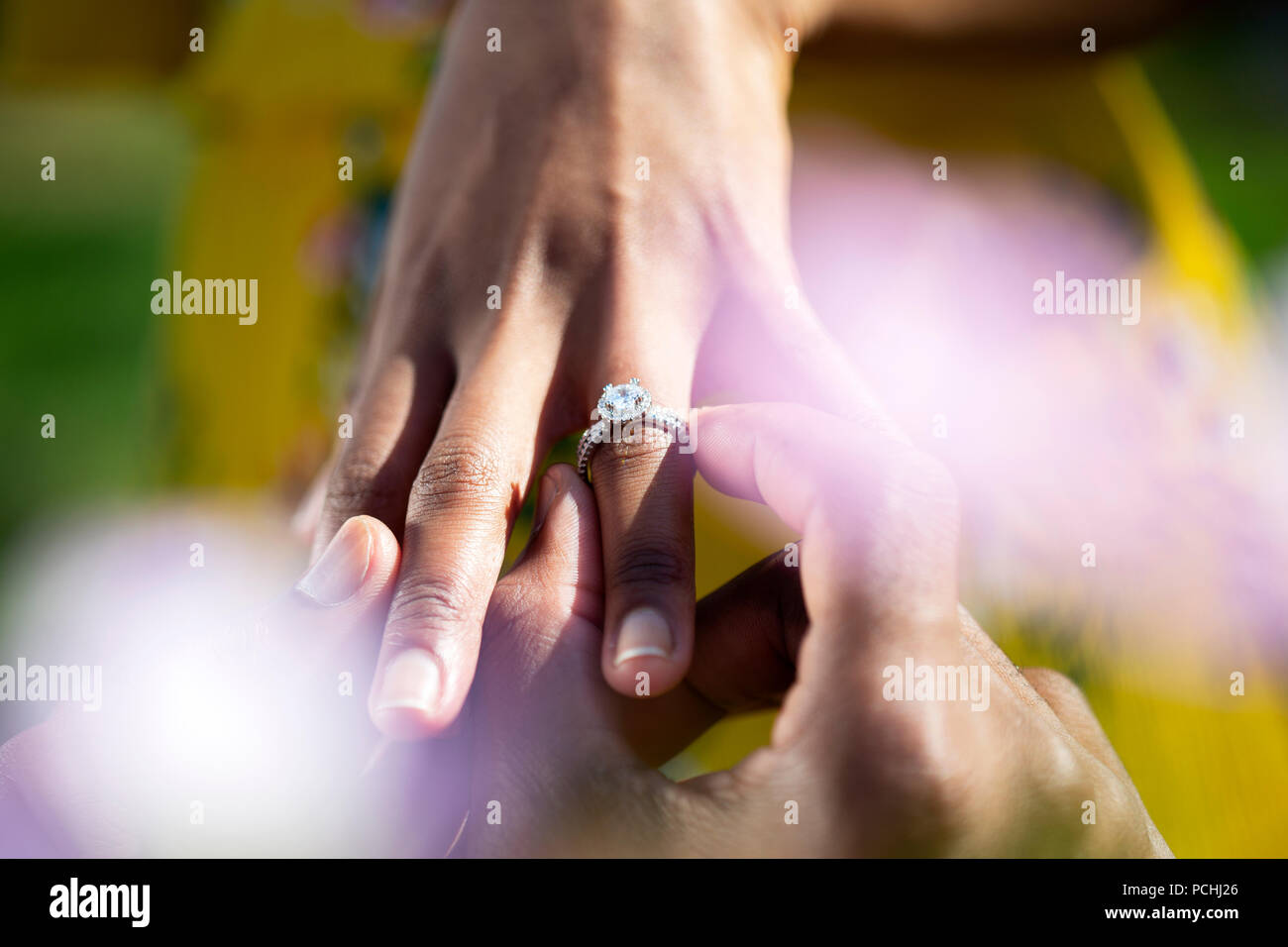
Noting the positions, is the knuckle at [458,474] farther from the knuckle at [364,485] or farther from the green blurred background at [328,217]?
the green blurred background at [328,217]

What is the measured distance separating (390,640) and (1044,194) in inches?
43.2

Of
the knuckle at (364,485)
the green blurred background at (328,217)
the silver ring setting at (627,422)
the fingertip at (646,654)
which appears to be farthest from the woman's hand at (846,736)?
the green blurred background at (328,217)

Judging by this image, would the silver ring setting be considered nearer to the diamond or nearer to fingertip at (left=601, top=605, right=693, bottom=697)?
the diamond

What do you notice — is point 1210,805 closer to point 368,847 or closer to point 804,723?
point 804,723

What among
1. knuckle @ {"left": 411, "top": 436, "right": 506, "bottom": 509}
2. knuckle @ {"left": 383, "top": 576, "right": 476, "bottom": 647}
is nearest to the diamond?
knuckle @ {"left": 411, "top": 436, "right": 506, "bottom": 509}

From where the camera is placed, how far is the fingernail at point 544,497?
857mm

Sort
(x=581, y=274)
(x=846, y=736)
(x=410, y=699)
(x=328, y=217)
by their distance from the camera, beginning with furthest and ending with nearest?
(x=328, y=217) → (x=581, y=274) → (x=410, y=699) → (x=846, y=736)

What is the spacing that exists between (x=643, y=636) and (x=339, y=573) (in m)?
0.27

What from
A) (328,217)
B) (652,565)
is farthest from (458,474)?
(328,217)

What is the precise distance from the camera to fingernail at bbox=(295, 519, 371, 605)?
764 millimetres

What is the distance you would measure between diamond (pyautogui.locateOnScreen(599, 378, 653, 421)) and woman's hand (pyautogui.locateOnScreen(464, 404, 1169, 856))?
0.17 meters

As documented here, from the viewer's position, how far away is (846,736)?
0.57m

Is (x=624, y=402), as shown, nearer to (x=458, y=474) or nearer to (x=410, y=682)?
(x=458, y=474)

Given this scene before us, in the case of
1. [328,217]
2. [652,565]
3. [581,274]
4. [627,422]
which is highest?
[328,217]
